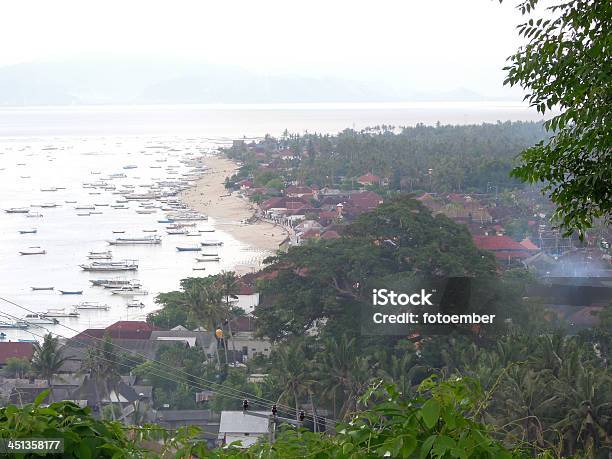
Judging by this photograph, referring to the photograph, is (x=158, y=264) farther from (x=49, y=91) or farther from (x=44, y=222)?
(x=49, y=91)

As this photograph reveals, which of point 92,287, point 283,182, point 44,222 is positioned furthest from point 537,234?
point 44,222

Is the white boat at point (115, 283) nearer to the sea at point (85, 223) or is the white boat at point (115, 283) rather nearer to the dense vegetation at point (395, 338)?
the sea at point (85, 223)

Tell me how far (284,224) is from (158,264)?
7.17 feet

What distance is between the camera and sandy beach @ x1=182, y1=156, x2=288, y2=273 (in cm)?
1069

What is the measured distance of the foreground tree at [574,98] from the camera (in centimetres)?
142

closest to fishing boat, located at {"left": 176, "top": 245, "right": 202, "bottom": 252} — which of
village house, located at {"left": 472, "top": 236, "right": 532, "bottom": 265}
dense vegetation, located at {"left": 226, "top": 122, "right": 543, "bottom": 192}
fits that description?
dense vegetation, located at {"left": 226, "top": 122, "right": 543, "bottom": 192}

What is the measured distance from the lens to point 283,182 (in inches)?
572

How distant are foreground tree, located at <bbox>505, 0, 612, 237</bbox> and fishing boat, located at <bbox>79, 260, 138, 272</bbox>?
8.54m

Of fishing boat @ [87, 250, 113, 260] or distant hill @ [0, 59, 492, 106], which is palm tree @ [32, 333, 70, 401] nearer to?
fishing boat @ [87, 250, 113, 260]

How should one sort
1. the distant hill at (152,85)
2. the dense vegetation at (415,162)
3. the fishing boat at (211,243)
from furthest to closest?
the distant hill at (152,85), the dense vegetation at (415,162), the fishing boat at (211,243)

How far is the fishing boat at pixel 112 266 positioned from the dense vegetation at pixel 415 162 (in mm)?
4343

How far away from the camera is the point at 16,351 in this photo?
19.3ft

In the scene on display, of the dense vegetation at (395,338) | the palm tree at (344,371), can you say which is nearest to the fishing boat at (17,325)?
the dense vegetation at (395,338)

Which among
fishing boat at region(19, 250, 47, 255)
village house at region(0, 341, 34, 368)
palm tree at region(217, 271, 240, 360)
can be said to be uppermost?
palm tree at region(217, 271, 240, 360)
